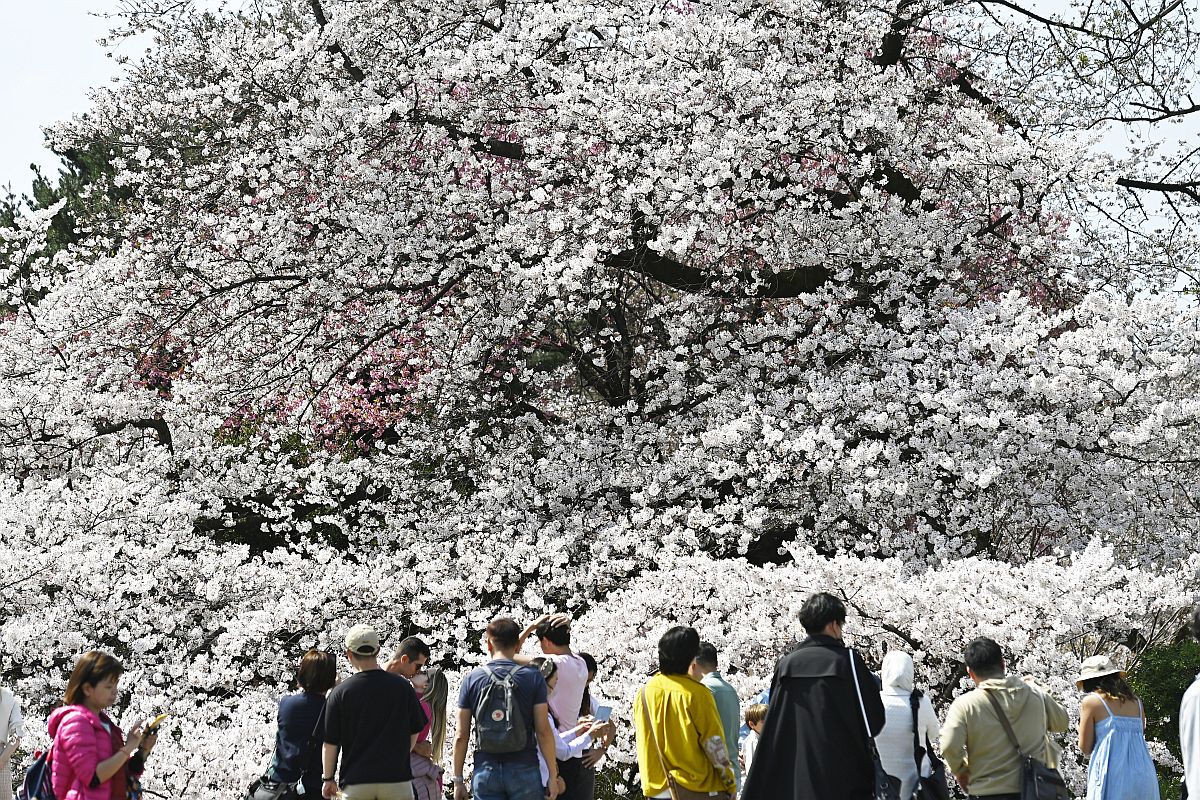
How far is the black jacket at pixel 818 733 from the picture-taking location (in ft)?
12.9

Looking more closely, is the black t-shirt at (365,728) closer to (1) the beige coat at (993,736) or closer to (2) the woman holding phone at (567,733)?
(2) the woman holding phone at (567,733)

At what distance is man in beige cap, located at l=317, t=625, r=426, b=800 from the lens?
14.3 feet

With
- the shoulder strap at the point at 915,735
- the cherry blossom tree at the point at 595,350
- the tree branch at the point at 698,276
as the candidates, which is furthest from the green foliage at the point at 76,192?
the shoulder strap at the point at 915,735

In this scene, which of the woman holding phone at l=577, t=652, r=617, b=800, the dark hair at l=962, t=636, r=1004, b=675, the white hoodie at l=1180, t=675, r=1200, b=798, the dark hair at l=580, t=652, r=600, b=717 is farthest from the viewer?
the dark hair at l=580, t=652, r=600, b=717

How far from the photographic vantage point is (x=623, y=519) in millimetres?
8297

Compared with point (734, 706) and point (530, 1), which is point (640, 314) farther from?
point (734, 706)

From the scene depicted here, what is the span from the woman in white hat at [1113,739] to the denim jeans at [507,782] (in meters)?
2.13

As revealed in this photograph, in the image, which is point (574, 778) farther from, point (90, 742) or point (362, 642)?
point (90, 742)

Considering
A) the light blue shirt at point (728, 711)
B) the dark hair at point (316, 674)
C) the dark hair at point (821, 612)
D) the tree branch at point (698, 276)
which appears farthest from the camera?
the tree branch at point (698, 276)

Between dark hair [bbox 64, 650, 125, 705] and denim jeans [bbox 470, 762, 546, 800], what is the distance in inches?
57.2

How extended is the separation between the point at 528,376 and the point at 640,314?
46.3 inches

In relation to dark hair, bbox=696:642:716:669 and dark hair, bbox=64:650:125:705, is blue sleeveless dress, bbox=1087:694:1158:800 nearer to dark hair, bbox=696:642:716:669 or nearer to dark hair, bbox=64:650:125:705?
dark hair, bbox=696:642:716:669

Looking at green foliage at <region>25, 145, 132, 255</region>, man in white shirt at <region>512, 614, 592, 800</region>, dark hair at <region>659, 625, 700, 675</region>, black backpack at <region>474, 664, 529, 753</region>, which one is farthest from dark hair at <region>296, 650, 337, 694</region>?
green foliage at <region>25, 145, 132, 255</region>

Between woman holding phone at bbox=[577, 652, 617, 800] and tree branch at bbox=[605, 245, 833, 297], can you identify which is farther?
tree branch at bbox=[605, 245, 833, 297]
